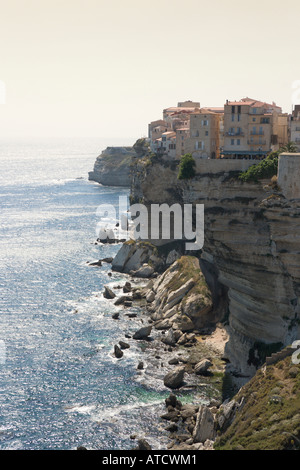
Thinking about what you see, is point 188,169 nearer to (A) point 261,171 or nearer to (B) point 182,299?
(A) point 261,171

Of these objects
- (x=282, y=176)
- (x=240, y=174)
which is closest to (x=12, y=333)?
(x=240, y=174)

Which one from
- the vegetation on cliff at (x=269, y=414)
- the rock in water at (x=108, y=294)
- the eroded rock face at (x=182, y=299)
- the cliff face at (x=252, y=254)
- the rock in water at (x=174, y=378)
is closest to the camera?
the vegetation on cliff at (x=269, y=414)

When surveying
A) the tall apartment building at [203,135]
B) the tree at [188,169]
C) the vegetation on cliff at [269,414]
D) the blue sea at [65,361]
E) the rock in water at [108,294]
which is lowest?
the blue sea at [65,361]

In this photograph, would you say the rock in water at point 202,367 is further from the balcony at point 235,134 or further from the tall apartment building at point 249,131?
the balcony at point 235,134

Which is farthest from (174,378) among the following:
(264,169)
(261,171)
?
(264,169)

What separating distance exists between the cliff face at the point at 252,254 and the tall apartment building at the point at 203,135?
429 inches

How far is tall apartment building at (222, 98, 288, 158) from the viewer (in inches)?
3305

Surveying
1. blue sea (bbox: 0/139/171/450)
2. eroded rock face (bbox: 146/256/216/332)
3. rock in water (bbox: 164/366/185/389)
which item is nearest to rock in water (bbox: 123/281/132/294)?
blue sea (bbox: 0/139/171/450)

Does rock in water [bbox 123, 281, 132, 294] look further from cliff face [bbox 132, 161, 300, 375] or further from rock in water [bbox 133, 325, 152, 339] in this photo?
cliff face [bbox 132, 161, 300, 375]

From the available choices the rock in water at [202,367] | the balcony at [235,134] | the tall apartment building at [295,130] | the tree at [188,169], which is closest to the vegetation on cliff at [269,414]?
the rock in water at [202,367]

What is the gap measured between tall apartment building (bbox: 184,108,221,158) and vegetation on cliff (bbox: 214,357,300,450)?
4319 centimetres

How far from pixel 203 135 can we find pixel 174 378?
3946 cm

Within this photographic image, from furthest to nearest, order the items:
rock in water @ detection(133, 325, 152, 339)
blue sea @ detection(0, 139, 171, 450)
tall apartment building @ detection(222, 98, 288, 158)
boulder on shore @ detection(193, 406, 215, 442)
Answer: tall apartment building @ detection(222, 98, 288, 158), rock in water @ detection(133, 325, 152, 339), blue sea @ detection(0, 139, 171, 450), boulder on shore @ detection(193, 406, 215, 442)

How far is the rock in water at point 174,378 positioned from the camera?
217ft
